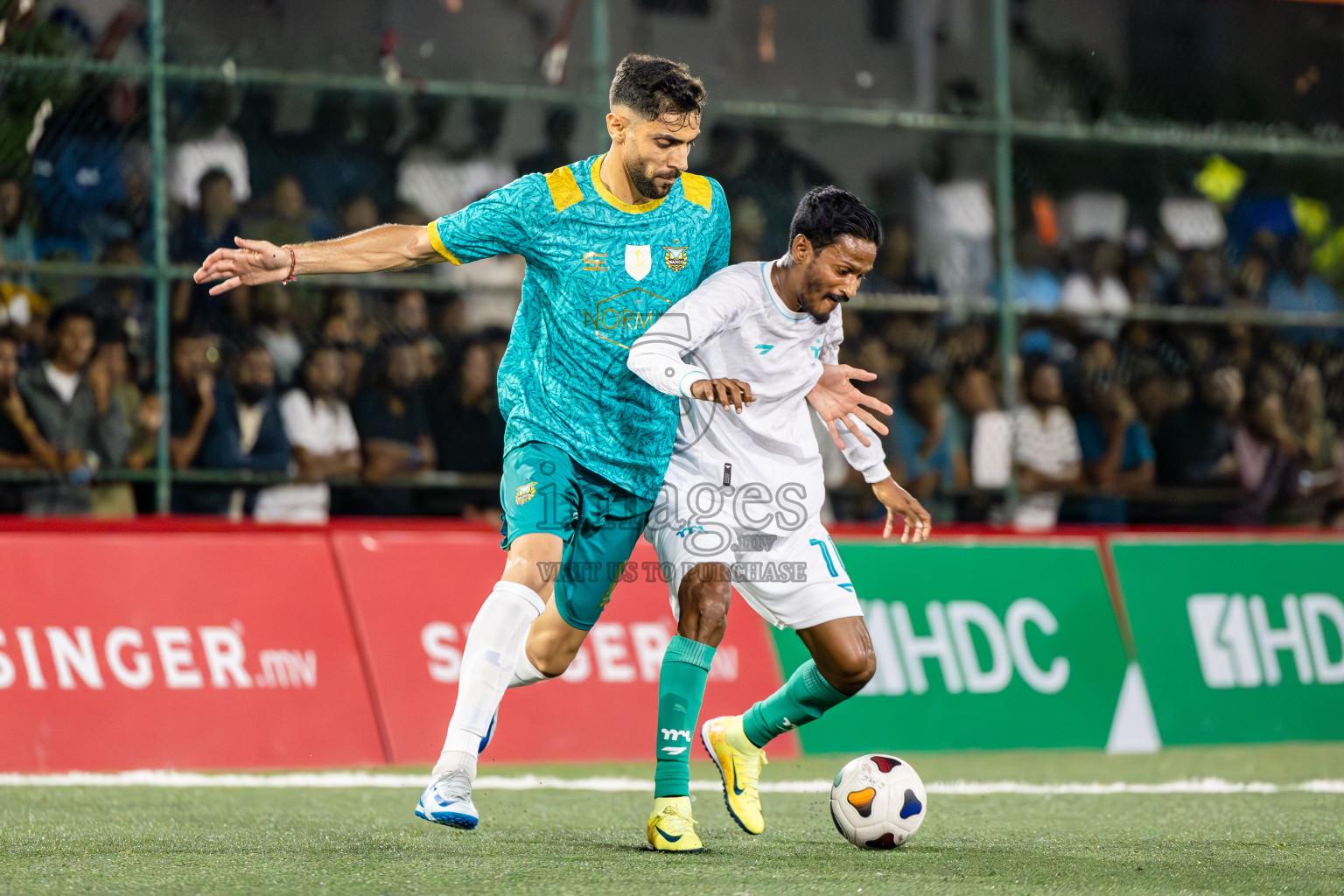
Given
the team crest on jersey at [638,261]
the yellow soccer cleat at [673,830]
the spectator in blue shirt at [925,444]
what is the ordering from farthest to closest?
1. the spectator in blue shirt at [925,444]
2. the team crest on jersey at [638,261]
3. the yellow soccer cleat at [673,830]

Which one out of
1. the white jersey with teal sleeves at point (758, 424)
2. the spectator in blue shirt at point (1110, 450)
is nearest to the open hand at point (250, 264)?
the white jersey with teal sleeves at point (758, 424)

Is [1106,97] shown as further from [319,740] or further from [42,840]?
[42,840]

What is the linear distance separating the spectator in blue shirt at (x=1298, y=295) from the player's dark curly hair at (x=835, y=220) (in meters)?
8.86

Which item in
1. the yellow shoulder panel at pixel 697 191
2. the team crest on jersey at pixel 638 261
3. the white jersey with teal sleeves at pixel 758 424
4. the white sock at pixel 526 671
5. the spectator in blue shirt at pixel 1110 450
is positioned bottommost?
the spectator in blue shirt at pixel 1110 450

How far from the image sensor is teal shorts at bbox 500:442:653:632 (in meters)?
5.13

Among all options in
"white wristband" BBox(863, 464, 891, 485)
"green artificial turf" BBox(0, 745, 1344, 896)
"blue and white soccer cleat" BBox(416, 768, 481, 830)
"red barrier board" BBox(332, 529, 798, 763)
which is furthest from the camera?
"red barrier board" BBox(332, 529, 798, 763)

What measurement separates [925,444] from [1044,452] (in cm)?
92

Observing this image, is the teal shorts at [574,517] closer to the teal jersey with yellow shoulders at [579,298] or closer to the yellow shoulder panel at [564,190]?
the teal jersey with yellow shoulders at [579,298]

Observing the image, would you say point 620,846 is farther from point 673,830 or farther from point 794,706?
point 794,706

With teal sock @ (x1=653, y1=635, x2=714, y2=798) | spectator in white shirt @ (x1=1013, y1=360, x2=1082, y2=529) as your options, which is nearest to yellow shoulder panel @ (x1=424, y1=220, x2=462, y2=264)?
teal sock @ (x1=653, y1=635, x2=714, y2=798)

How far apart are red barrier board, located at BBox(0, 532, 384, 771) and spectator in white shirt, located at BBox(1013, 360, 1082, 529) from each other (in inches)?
213

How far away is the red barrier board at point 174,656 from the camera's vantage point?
787 centimetres

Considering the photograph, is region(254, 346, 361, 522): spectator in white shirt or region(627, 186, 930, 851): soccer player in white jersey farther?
region(254, 346, 361, 522): spectator in white shirt

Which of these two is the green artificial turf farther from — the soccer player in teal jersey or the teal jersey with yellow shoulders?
Answer: the teal jersey with yellow shoulders
